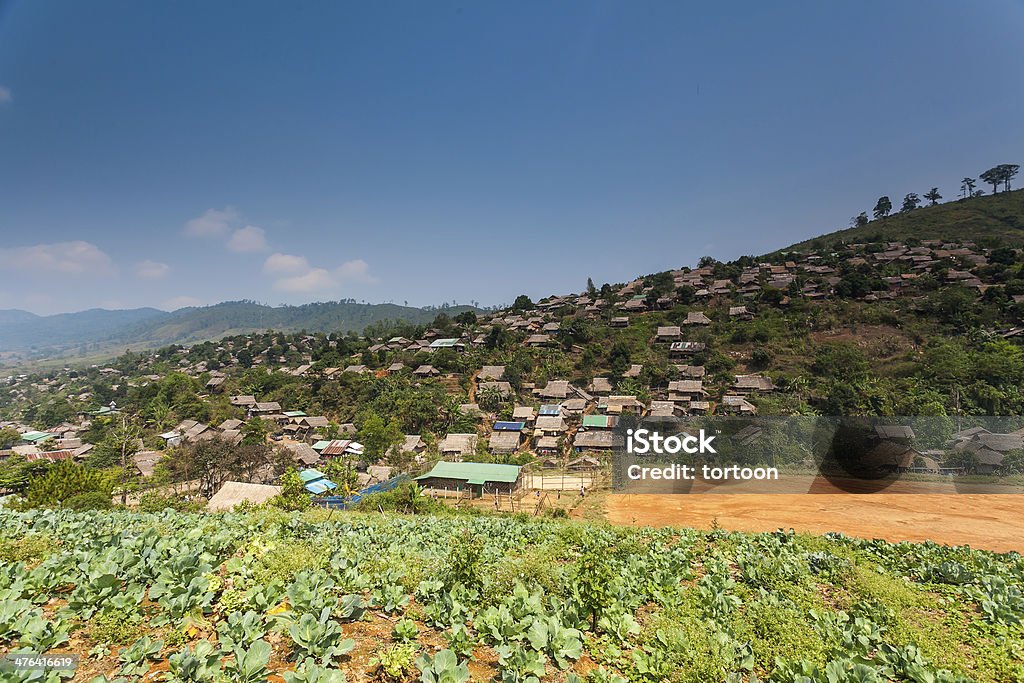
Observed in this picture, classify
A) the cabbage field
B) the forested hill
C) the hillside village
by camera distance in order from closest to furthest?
the cabbage field, the hillside village, the forested hill

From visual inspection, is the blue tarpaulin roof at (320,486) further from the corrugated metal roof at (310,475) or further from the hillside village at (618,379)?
the hillside village at (618,379)

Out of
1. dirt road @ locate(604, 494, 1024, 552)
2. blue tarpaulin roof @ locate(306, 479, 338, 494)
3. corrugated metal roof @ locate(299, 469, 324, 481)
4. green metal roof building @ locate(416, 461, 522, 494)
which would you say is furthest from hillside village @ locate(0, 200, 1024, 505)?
dirt road @ locate(604, 494, 1024, 552)

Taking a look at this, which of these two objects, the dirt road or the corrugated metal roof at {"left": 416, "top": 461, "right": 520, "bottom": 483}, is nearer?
the dirt road

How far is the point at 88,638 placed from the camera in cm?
369

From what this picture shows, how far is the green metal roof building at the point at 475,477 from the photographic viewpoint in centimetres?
2656

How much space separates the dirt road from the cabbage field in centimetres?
985

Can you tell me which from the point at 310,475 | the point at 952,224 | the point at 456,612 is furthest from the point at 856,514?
the point at 952,224

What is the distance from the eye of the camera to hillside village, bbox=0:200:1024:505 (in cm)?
3077

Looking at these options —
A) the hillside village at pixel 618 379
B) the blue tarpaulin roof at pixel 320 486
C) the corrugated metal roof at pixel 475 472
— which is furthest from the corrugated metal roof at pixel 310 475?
the corrugated metal roof at pixel 475 472

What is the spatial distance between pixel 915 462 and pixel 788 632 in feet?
88.1

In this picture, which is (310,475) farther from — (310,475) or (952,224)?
(952,224)

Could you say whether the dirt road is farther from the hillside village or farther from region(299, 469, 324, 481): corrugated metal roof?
region(299, 469, 324, 481): corrugated metal roof

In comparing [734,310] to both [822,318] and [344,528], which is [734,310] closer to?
[822,318]

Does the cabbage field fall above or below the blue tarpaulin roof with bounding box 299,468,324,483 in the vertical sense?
above
